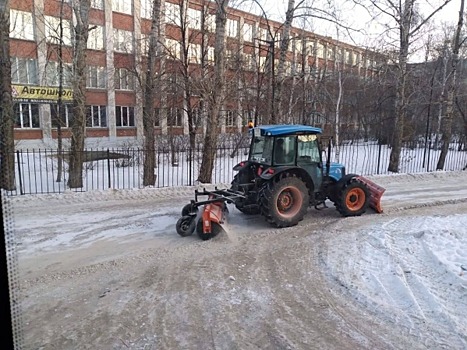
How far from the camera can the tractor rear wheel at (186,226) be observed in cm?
647

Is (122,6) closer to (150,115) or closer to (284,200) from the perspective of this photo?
(150,115)

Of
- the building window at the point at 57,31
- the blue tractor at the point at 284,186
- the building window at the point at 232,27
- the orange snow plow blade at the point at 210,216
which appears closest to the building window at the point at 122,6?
the building window at the point at 232,27

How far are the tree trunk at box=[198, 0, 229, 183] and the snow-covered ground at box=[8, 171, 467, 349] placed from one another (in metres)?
3.62

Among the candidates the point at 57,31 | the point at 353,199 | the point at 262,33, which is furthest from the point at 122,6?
the point at 353,199

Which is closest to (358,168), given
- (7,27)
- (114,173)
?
(114,173)

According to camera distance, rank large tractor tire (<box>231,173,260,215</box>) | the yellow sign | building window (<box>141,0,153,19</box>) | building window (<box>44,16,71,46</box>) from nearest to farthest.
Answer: large tractor tire (<box>231,173,260,215</box>)
building window (<box>44,16,71,46</box>)
building window (<box>141,0,153,19</box>)
the yellow sign

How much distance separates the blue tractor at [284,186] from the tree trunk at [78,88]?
5898 mm

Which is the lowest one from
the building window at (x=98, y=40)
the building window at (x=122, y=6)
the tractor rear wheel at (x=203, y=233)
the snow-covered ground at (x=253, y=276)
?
the snow-covered ground at (x=253, y=276)

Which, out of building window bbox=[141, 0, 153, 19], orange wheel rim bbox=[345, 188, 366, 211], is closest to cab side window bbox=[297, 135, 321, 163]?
orange wheel rim bbox=[345, 188, 366, 211]

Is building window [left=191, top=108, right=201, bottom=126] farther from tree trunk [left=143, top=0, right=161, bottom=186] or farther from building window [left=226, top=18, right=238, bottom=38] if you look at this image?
building window [left=226, top=18, right=238, bottom=38]

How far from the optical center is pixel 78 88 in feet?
35.3

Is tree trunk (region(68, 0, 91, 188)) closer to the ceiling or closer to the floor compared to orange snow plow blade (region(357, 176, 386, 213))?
closer to the ceiling

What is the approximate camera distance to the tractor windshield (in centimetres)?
745

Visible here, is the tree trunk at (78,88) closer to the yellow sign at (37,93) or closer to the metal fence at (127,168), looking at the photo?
the metal fence at (127,168)
